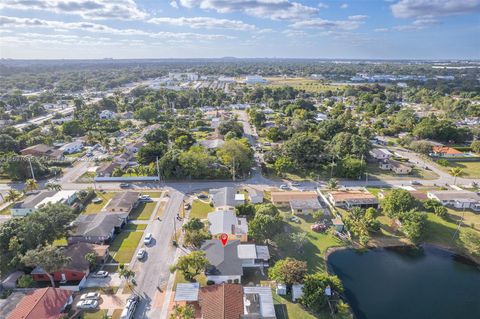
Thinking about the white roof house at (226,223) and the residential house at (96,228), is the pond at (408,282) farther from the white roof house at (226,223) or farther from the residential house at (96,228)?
the residential house at (96,228)

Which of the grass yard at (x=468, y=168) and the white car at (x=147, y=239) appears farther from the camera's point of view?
the grass yard at (x=468, y=168)

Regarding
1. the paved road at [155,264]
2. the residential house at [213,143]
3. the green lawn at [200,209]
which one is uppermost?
the residential house at [213,143]

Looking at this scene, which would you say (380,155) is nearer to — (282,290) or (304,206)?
(304,206)

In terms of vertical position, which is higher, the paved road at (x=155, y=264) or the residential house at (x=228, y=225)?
the residential house at (x=228, y=225)

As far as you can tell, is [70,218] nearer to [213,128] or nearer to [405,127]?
[213,128]

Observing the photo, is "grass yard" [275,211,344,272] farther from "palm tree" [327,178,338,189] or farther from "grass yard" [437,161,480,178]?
"grass yard" [437,161,480,178]

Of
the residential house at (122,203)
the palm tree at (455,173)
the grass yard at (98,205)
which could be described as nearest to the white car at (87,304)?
the residential house at (122,203)

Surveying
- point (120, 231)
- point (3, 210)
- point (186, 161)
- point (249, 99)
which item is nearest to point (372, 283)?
point (120, 231)

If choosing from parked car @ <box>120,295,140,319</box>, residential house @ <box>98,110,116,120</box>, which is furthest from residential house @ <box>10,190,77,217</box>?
residential house @ <box>98,110,116,120</box>
